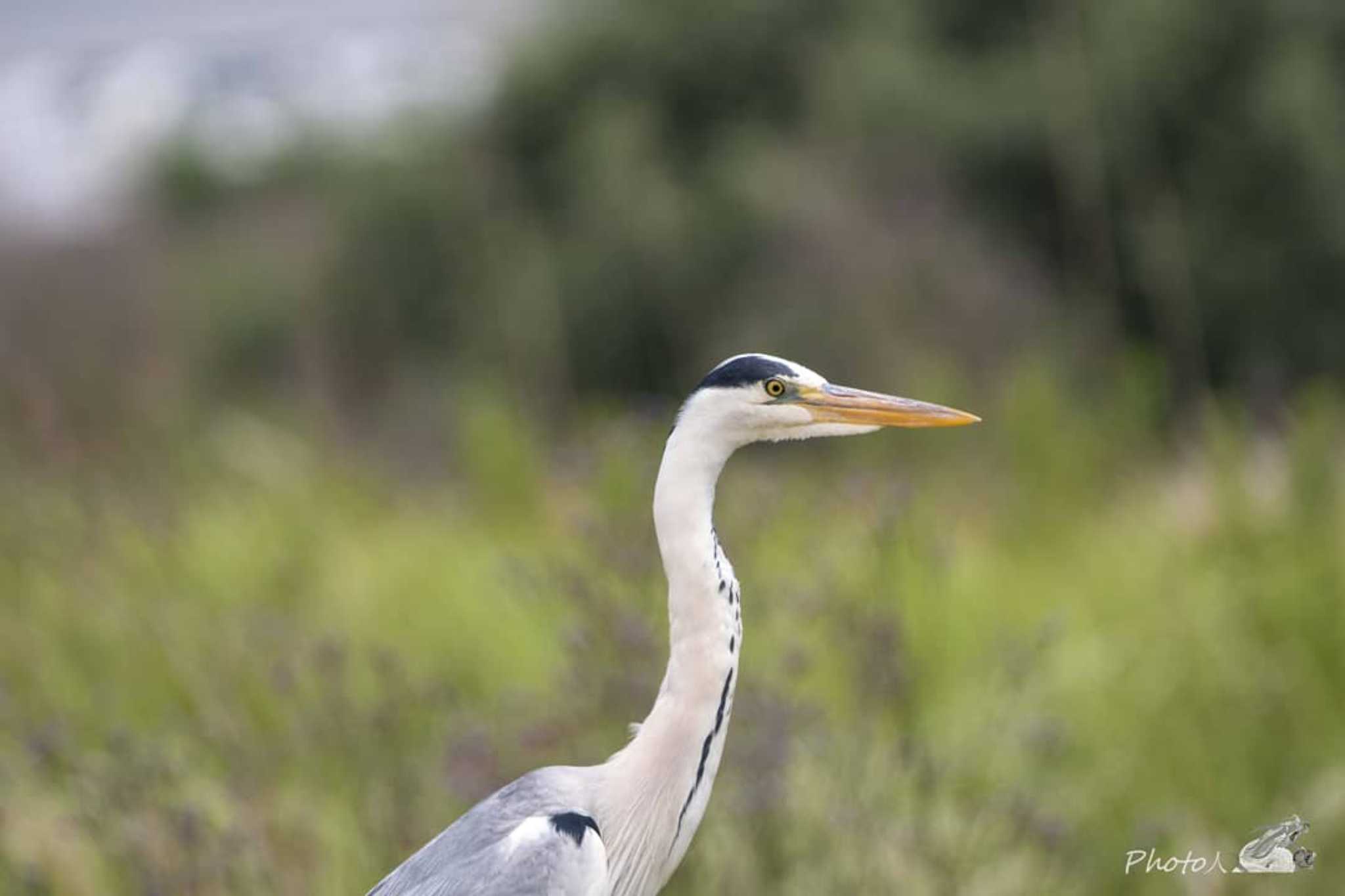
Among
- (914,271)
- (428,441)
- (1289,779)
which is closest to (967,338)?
(914,271)

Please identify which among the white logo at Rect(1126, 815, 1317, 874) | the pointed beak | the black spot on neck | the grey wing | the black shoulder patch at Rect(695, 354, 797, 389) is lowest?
the white logo at Rect(1126, 815, 1317, 874)

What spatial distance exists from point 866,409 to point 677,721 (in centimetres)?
41

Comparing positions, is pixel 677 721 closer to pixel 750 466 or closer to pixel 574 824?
pixel 574 824

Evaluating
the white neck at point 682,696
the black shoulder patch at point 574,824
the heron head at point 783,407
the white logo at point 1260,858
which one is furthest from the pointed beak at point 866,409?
the white logo at point 1260,858

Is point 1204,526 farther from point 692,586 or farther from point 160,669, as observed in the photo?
point 692,586

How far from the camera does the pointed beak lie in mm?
1850

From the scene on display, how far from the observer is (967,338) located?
25.5ft

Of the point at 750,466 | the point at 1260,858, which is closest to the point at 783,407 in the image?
the point at 1260,858

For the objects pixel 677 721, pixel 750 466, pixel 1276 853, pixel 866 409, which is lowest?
pixel 1276 853

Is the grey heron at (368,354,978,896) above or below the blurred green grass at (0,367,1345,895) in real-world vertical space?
above

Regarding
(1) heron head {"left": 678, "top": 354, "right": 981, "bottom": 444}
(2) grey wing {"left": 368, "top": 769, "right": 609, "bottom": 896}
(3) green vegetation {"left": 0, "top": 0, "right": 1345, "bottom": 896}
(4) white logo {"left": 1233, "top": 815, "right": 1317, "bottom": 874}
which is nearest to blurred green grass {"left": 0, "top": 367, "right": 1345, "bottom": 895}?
(3) green vegetation {"left": 0, "top": 0, "right": 1345, "bottom": 896}

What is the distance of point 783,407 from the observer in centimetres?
184

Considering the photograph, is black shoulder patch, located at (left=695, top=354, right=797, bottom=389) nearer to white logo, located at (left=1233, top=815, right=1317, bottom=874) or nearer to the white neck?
the white neck

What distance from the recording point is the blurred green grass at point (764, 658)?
3033 millimetres
